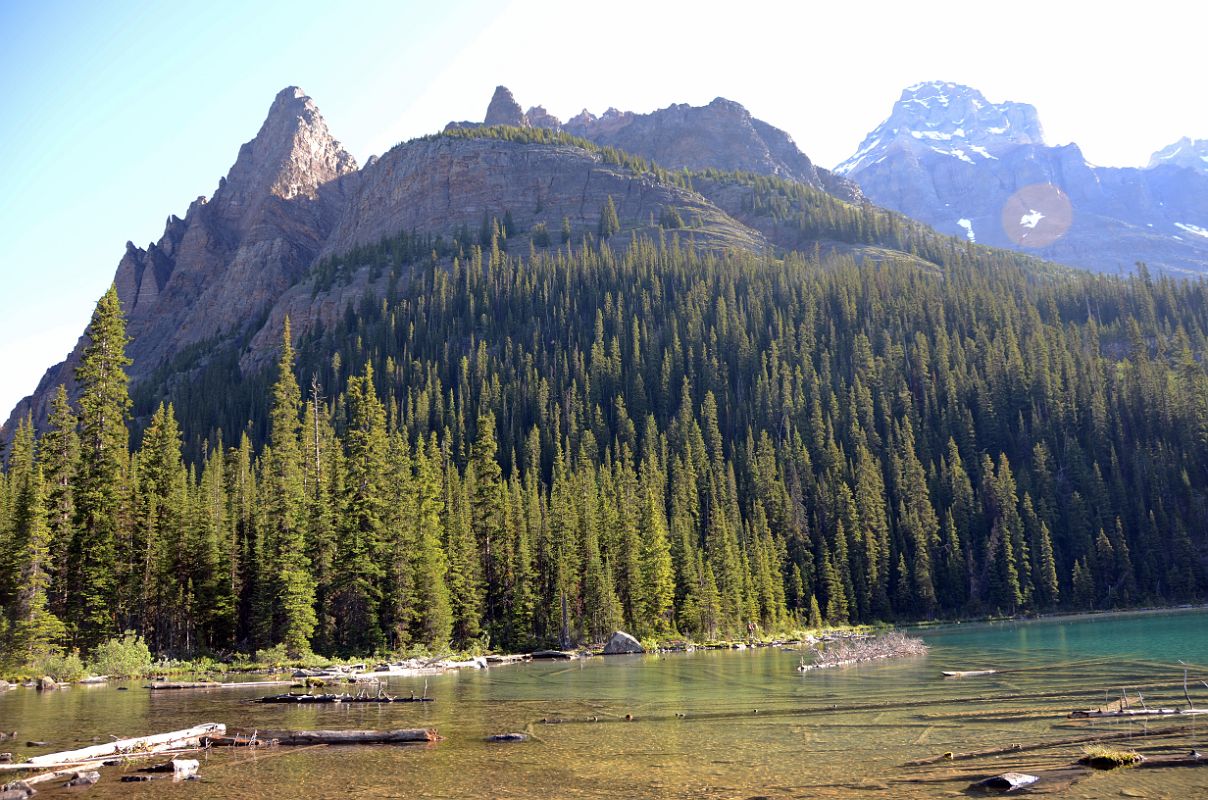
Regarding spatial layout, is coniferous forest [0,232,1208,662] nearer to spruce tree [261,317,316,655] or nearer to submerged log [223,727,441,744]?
spruce tree [261,317,316,655]

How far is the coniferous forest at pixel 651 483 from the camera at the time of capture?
62.2 m

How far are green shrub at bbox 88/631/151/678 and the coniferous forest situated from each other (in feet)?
9.76

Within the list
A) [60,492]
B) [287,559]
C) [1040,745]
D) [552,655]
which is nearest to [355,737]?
[1040,745]

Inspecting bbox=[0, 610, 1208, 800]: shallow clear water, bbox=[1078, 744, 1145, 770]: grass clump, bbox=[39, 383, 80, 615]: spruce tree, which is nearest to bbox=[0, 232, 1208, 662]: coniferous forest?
bbox=[39, 383, 80, 615]: spruce tree

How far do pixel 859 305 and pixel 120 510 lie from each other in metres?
161

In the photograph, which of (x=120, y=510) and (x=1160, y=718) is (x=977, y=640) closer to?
(x=1160, y=718)

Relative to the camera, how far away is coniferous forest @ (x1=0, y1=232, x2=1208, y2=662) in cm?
6219

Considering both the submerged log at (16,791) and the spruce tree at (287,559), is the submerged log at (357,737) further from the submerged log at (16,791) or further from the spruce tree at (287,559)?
the spruce tree at (287,559)

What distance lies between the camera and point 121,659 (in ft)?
173

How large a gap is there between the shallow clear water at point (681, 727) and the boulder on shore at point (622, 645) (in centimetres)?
2210

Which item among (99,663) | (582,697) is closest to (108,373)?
(99,663)

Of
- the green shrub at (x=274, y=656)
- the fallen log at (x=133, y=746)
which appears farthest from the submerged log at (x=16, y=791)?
the green shrub at (x=274, y=656)

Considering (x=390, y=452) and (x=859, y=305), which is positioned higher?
(x=859, y=305)

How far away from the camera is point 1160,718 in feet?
85.8
